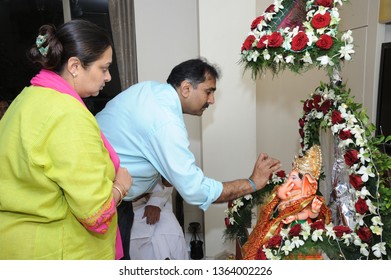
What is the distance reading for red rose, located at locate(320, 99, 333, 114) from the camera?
59.8 inches

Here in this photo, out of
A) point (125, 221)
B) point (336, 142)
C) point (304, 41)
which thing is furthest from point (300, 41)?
point (125, 221)

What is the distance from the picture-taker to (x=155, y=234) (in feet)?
7.30

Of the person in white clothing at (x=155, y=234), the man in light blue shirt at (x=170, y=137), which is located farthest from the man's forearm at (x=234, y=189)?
the person in white clothing at (x=155, y=234)

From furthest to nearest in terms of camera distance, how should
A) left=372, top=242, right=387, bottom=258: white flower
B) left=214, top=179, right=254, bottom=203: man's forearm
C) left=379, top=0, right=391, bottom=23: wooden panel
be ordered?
1. left=379, top=0, right=391, bottom=23: wooden panel
2. left=214, top=179, right=254, bottom=203: man's forearm
3. left=372, top=242, right=387, bottom=258: white flower

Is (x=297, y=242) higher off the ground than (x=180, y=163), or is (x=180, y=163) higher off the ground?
(x=180, y=163)

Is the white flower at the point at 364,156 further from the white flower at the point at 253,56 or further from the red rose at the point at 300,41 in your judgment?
the white flower at the point at 253,56

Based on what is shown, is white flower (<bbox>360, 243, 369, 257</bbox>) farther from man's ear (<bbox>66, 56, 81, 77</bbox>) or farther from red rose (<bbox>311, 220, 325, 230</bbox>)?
man's ear (<bbox>66, 56, 81, 77</bbox>)

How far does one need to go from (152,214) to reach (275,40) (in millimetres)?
1453

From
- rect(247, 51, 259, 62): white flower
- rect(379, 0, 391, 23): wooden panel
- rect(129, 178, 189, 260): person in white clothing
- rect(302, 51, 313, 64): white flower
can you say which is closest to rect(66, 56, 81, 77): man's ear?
rect(247, 51, 259, 62): white flower

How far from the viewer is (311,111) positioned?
5.60 feet

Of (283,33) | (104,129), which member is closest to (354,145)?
(283,33)

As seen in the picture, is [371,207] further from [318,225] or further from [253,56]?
[253,56]
